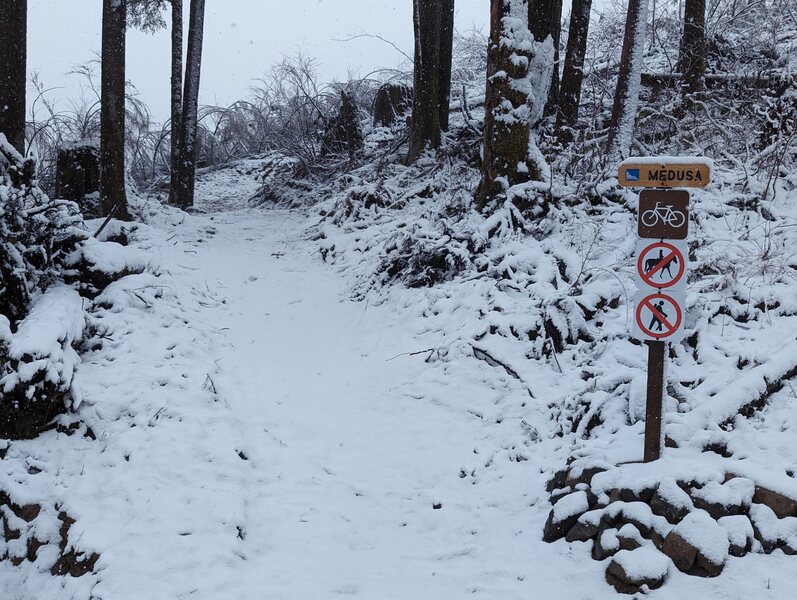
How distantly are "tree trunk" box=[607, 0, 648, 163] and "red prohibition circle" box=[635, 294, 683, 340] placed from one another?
5396 mm

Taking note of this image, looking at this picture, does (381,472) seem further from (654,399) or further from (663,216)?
(663,216)

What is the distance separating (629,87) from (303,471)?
7.00 m

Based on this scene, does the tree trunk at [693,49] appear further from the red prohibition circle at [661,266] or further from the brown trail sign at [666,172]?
the red prohibition circle at [661,266]

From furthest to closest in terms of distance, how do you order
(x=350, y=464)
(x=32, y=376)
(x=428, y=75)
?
(x=428, y=75) → (x=350, y=464) → (x=32, y=376)

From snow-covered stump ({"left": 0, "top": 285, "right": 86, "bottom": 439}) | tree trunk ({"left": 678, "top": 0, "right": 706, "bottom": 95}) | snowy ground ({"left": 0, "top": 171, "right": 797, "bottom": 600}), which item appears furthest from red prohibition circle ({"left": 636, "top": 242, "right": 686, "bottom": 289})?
tree trunk ({"left": 678, "top": 0, "right": 706, "bottom": 95})

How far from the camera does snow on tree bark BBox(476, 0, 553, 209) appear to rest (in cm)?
797

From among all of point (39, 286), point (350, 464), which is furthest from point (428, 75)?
point (350, 464)

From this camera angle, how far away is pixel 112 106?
978cm

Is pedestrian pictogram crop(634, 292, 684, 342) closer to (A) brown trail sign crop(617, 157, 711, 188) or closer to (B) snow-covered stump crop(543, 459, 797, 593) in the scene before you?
(A) brown trail sign crop(617, 157, 711, 188)

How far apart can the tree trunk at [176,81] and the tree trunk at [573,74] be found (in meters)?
8.30

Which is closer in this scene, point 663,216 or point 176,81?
point 663,216

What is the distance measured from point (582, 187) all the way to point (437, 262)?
83.5 inches

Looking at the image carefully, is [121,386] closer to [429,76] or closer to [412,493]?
[412,493]

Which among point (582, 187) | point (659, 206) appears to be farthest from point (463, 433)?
point (582, 187)
